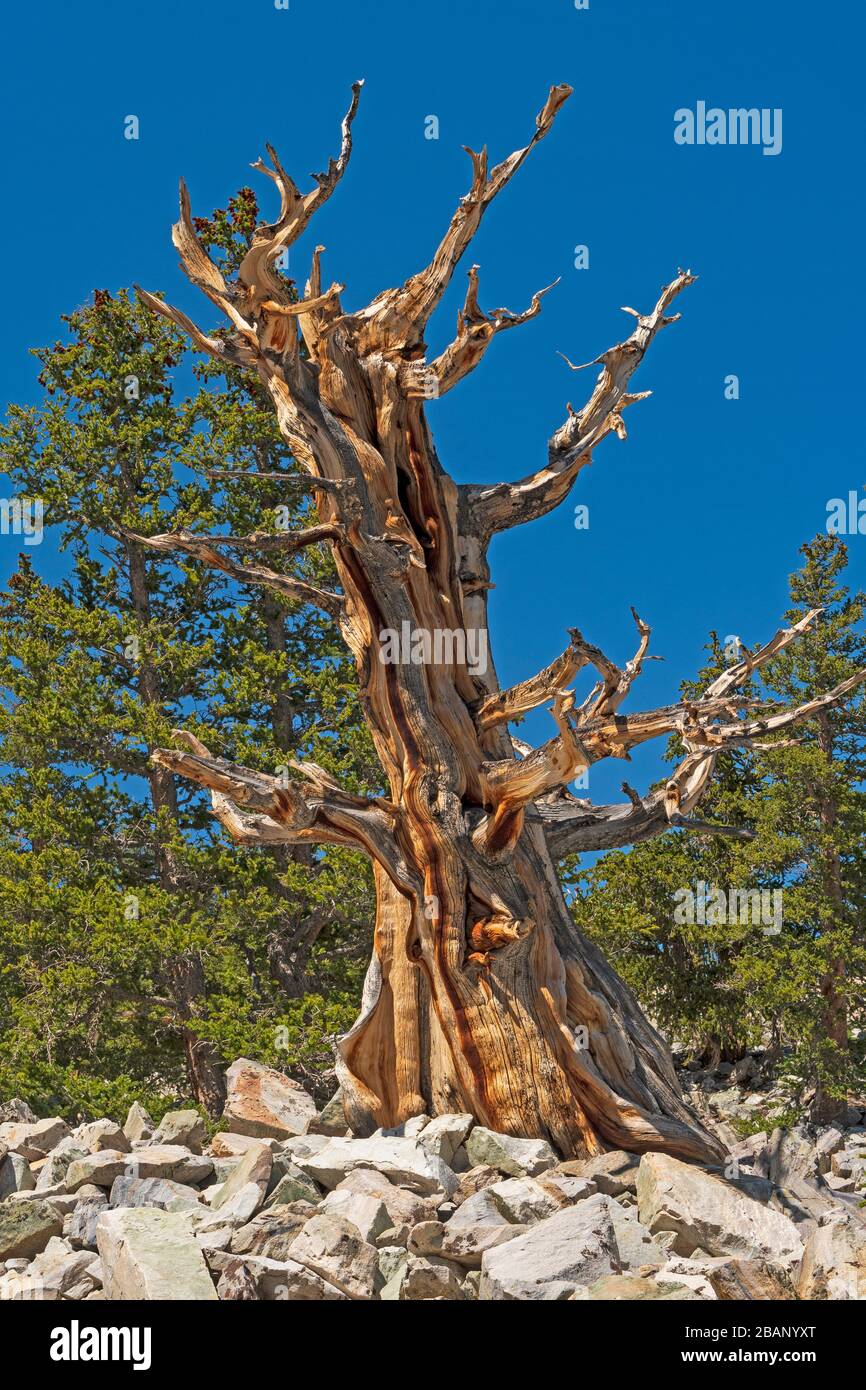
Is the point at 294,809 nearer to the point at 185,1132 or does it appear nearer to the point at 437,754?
the point at 437,754

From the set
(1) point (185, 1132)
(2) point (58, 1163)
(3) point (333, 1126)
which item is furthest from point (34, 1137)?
(3) point (333, 1126)

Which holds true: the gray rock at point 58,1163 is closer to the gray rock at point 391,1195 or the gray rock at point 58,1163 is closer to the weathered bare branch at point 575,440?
the gray rock at point 391,1195

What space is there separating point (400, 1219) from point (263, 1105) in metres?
2.61

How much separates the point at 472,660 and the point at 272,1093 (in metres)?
3.08

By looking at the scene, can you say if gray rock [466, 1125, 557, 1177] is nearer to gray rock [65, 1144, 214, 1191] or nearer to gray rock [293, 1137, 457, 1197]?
gray rock [293, 1137, 457, 1197]

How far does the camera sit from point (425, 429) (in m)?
8.97

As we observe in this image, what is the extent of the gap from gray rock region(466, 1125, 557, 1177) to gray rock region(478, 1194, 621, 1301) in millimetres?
1376

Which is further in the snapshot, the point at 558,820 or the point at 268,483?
the point at 268,483

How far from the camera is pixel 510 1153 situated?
753 cm

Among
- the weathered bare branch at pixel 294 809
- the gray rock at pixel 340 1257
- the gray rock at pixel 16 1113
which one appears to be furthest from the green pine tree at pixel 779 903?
the gray rock at pixel 340 1257

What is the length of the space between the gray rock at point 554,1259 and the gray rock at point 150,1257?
1.13 meters
